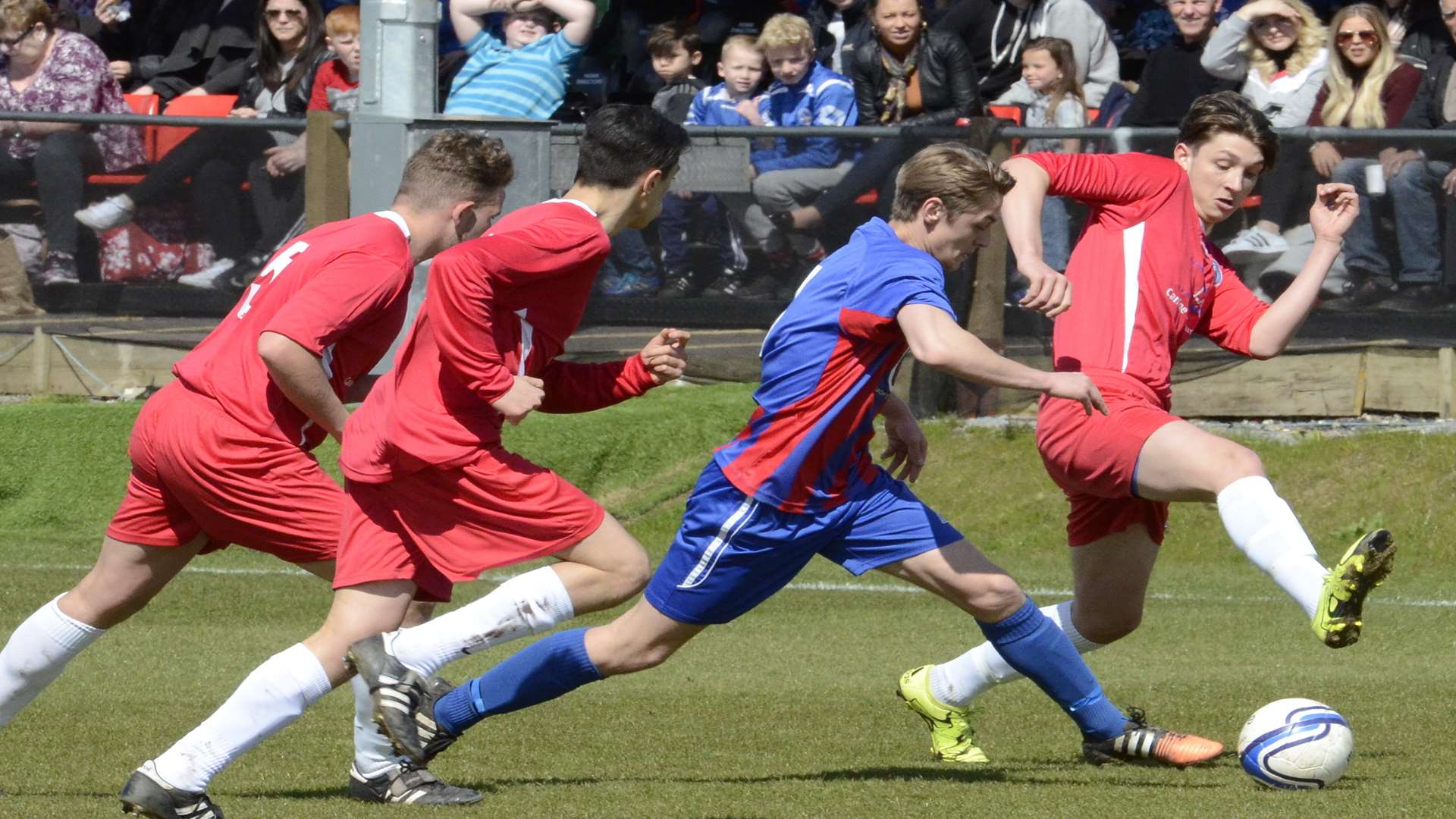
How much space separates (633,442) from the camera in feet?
38.2

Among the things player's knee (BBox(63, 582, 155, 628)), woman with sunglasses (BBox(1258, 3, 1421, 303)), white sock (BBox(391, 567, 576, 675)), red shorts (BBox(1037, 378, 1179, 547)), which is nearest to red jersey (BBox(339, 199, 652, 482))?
white sock (BBox(391, 567, 576, 675))

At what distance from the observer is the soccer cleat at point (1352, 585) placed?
491 centimetres

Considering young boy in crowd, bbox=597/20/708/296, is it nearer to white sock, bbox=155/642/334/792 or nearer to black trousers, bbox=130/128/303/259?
black trousers, bbox=130/128/303/259

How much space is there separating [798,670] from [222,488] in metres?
3.03

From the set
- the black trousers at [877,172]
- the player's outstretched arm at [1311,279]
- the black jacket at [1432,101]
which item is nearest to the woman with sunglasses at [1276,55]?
the black jacket at [1432,101]

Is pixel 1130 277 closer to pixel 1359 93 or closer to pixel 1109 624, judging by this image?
pixel 1109 624

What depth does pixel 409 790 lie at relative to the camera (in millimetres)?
5195

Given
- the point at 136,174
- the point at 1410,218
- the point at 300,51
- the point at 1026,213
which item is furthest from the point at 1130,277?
the point at 300,51

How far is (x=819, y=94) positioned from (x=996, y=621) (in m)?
7.75

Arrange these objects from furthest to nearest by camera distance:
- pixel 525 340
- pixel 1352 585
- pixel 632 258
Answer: pixel 632 258, pixel 525 340, pixel 1352 585

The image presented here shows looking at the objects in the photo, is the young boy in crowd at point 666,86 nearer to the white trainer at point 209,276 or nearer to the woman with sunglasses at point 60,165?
the white trainer at point 209,276

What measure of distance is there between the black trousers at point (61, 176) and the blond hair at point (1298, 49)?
6942 mm

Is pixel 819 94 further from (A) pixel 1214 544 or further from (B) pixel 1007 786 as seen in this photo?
(B) pixel 1007 786

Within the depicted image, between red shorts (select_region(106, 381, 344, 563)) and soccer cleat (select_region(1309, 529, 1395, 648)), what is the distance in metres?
2.51
